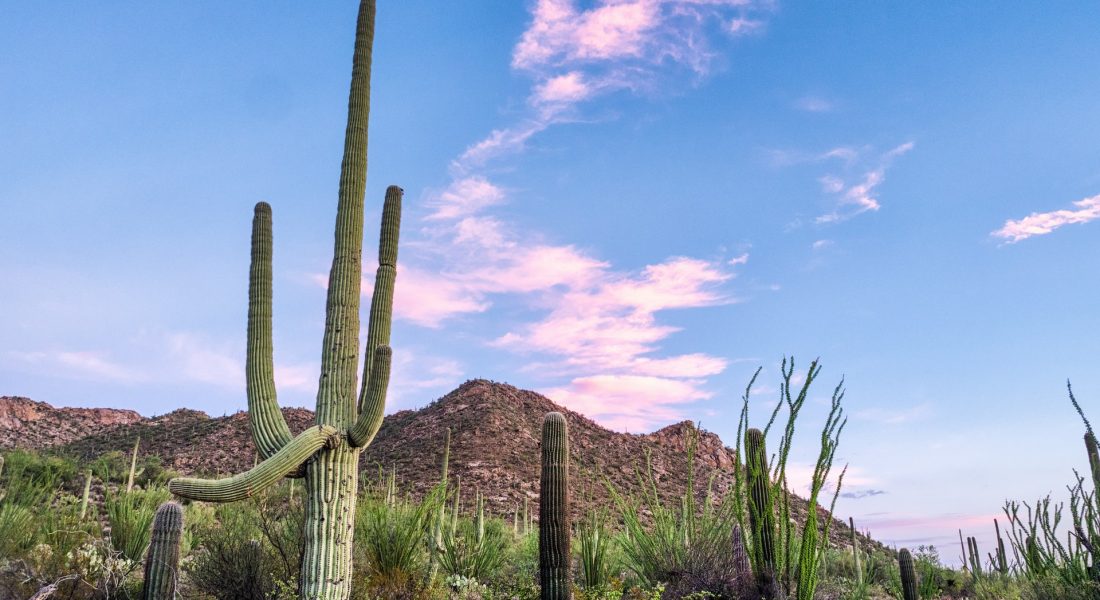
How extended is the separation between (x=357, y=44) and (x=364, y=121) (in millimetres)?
1196

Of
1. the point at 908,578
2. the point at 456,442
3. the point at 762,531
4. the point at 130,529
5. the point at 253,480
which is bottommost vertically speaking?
the point at 908,578

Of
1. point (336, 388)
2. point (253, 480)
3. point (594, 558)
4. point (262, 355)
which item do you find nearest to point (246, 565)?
point (262, 355)

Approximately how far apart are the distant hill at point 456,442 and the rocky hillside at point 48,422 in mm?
56

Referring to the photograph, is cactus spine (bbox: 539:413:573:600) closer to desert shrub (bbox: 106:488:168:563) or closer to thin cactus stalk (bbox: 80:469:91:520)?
desert shrub (bbox: 106:488:168:563)

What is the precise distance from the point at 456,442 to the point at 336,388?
89.0 ft

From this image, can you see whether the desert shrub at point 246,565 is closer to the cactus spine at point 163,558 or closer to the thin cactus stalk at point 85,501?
the cactus spine at point 163,558

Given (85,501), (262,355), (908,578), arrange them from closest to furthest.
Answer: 1. (262,355)
2. (908,578)
3. (85,501)

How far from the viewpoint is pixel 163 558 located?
8773 mm

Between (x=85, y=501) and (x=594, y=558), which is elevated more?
(x=85, y=501)

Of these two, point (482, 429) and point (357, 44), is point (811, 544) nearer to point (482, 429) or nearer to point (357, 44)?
point (357, 44)

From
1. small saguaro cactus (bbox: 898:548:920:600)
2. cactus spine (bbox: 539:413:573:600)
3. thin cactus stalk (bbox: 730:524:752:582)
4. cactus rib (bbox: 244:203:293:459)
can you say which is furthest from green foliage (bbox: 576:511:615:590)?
small saguaro cactus (bbox: 898:548:920:600)

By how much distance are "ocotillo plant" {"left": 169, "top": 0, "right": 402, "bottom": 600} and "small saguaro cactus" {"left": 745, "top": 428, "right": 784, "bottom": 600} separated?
3647 millimetres

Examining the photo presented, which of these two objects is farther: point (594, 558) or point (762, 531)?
point (594, 558)

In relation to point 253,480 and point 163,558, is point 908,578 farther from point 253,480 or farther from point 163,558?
point 163,558
